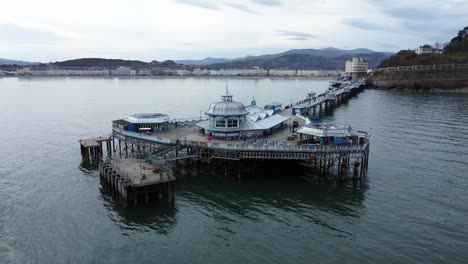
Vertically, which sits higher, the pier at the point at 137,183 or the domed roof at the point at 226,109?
the domed roof at the point at 226,109

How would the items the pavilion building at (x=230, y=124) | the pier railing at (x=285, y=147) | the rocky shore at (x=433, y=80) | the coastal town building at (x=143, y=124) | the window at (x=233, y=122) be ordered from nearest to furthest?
1. the pier railing at (x=285, y=147)
2. the pavilion building at (x=230, y=124)
3. the window at (x=233, y=122)
4. the coastal town building at (x=143, y=124)
5. the rocky shore at (x=433, y=80)

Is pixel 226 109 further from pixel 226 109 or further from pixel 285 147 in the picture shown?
pixel 285 147

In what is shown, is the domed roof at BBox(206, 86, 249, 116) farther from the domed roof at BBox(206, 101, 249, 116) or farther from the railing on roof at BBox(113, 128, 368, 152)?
the railing on roof at BBox(113, 128, 368, 152)

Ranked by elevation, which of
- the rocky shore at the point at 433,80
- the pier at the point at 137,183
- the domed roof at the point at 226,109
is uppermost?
the rocky shore at the point at 433,80

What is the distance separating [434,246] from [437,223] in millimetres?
5093

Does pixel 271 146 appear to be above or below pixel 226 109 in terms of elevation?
below

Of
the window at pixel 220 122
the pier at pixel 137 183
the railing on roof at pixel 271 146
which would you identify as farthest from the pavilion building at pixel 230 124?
the pier at pixel 137 183

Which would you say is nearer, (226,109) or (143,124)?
(226,109)

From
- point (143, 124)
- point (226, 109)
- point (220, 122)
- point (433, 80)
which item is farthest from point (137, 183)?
point (433, 80)

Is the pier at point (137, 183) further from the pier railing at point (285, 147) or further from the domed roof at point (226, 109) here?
the domed roof at point (226, 109)

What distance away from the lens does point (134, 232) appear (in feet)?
120

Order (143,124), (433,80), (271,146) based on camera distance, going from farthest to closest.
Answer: (433,80) < (143,124) < (271,146)

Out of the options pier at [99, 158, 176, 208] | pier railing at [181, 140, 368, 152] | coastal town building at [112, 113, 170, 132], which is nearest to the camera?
pier at [99, 158, 176, 208]

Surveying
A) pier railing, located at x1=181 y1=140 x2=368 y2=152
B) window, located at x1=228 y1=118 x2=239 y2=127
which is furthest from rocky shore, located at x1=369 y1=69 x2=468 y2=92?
window, located at x1=228 y1=118 x2=239 y2=127
